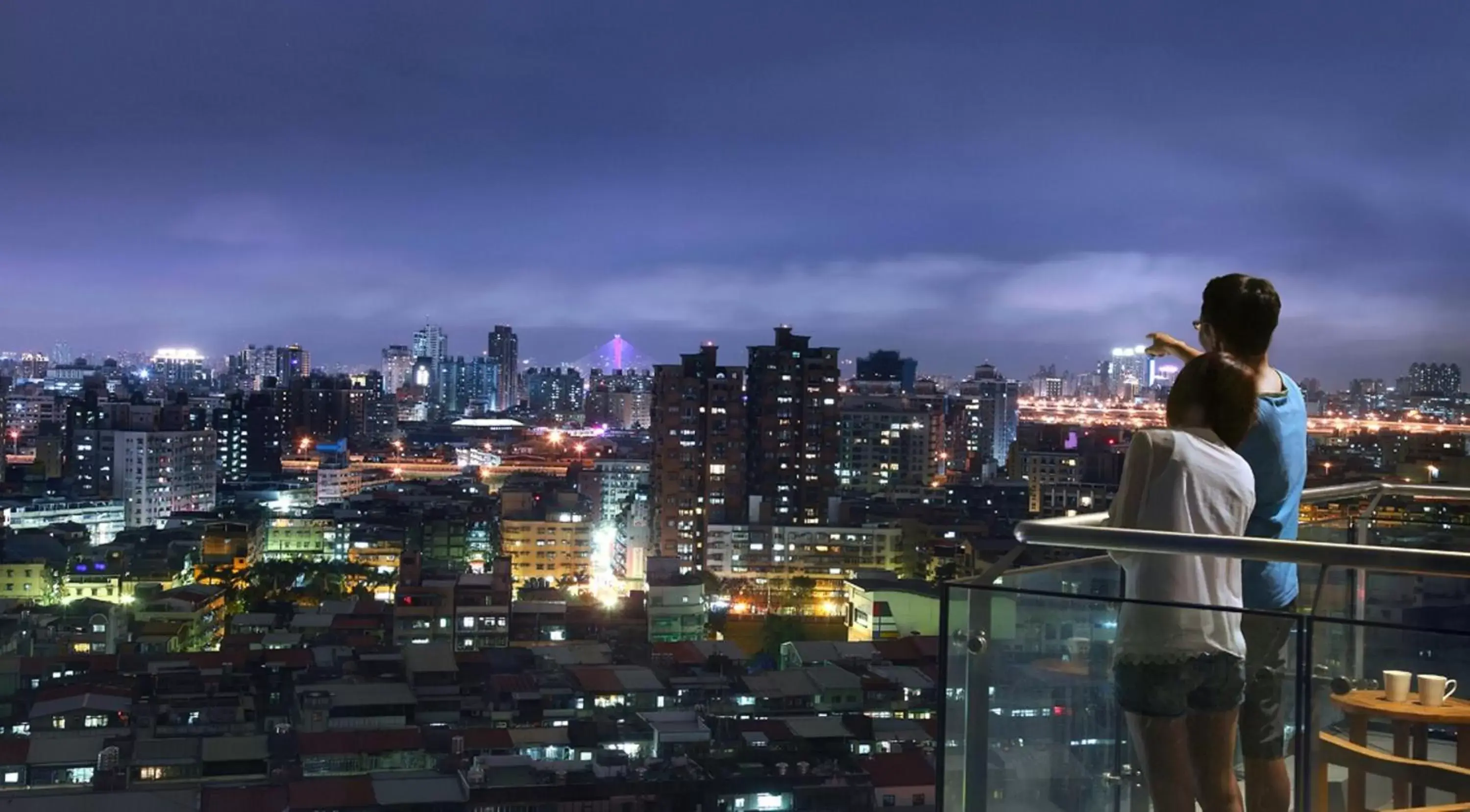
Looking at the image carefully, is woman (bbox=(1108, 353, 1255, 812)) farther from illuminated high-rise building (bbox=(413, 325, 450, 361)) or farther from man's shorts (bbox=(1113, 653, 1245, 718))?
illuminated high-rise building (bbox=(413, 325, 450, 361))

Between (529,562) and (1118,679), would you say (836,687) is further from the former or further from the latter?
(529,562)

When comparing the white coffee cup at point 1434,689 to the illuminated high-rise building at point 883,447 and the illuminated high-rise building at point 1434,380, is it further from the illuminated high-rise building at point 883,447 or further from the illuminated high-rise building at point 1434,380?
the illuminated high-rise building at point 883,447

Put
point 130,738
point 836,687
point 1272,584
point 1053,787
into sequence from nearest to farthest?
point 1272,584 → point 1053,787 → point 130,738 → point 836,687

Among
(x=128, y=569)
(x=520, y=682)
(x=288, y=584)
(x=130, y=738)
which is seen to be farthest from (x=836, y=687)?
(x=128, y=569)

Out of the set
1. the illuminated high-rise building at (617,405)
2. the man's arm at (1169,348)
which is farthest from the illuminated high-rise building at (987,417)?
the man's arm at (1169,348)

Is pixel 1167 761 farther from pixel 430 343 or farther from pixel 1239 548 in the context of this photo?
pixel 430 343

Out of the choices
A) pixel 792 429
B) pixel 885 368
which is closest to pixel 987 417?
pixel 885 368
